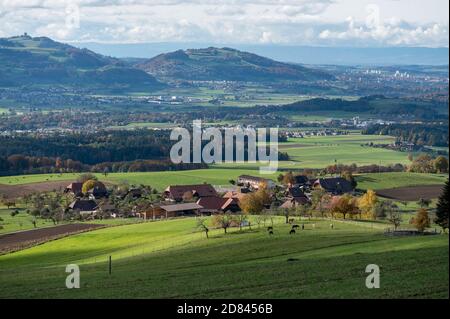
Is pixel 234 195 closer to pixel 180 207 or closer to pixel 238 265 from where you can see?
pixel 180 207

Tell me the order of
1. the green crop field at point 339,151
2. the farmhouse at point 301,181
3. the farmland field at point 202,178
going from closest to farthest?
the farmland field at point 202,178
the farmhouse at point 301,181
the green crop field at point 339,151

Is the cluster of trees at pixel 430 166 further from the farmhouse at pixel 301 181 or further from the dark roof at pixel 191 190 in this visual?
the dark roof at pixel 191 190

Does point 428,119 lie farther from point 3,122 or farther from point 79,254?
point 79,254

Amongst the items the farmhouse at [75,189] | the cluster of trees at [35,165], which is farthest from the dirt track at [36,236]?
the cluster of trees at [35,165]

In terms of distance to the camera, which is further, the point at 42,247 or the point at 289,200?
the point at 289,200

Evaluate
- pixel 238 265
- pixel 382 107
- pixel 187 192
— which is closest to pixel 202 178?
pixel 187 192
